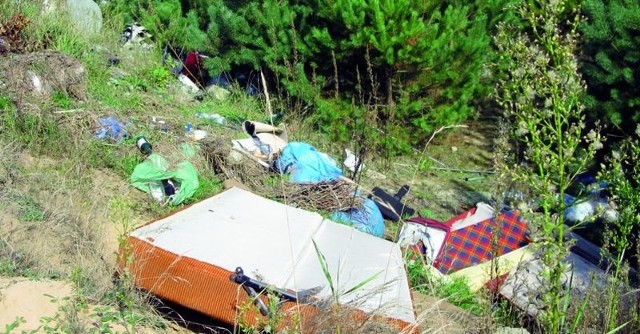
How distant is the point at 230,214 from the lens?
4.11 metres

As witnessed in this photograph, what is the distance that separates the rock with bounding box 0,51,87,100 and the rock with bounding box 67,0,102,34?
965 mm

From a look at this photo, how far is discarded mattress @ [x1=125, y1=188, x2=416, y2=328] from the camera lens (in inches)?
130

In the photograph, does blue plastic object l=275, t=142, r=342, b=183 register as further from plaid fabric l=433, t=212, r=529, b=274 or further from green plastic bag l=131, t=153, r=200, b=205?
plaid fabric l=433, t=212, r=529, b=274

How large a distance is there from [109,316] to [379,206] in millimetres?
2754

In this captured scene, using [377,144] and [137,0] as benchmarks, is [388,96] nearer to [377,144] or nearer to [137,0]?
[377,144]

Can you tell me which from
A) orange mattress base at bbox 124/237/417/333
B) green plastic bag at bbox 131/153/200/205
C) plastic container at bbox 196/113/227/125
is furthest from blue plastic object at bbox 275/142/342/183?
orange mattress base at bbox 124/237/417/333

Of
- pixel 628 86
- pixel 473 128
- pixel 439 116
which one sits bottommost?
pixel 473 128

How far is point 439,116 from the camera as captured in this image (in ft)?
22.7

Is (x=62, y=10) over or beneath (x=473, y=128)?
over

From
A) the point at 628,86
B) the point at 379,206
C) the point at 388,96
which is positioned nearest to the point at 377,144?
the point at 388,96

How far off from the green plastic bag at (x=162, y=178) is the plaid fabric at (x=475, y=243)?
71.5 inches

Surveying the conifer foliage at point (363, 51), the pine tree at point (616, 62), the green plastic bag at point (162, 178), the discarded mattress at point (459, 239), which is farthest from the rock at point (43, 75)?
the pine tree at point (616, 62)

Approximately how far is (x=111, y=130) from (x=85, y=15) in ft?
7.11

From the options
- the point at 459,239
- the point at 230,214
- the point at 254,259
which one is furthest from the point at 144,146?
the point at 459,239
